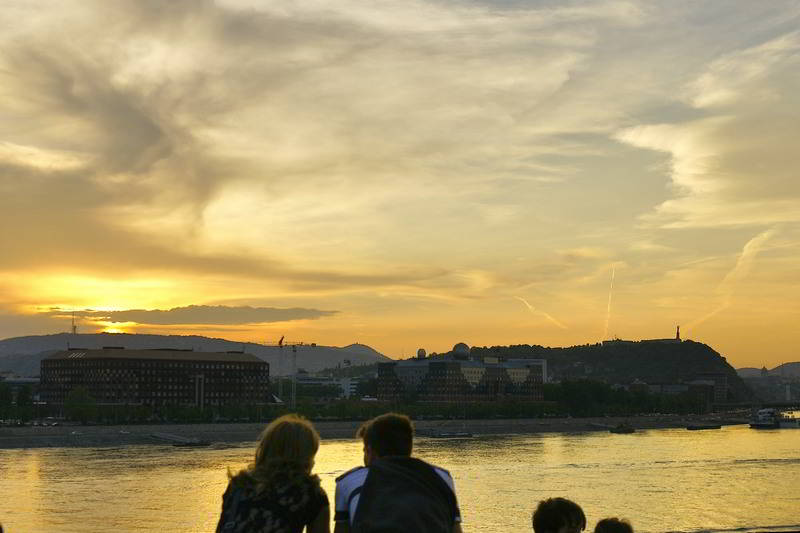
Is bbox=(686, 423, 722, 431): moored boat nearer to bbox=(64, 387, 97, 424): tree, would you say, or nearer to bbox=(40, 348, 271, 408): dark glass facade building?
bbox=(40, 348, 271, 408): dark glass facade building

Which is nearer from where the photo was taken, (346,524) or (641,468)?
(346,524)

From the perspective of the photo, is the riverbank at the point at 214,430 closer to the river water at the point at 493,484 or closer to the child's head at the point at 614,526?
the river water at the point at 493,484

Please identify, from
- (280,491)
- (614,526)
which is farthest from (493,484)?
(280,491)

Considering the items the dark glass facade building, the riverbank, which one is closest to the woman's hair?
the riverbank

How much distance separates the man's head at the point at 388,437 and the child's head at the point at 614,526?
7.49ft

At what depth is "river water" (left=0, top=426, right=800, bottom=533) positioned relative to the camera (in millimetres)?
54594

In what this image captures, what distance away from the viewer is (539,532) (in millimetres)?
6906

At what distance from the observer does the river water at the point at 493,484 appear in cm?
5459

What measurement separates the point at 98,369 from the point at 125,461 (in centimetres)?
9795

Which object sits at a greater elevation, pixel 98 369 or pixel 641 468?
pixel 98 369

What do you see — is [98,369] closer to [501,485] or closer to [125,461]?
[125,461]

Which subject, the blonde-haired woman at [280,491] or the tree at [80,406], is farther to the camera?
the tree at [80,406]

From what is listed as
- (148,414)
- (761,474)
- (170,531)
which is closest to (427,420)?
(148,414)

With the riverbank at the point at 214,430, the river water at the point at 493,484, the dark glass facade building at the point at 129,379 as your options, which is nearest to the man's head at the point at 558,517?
the river water at the point at 493,484
